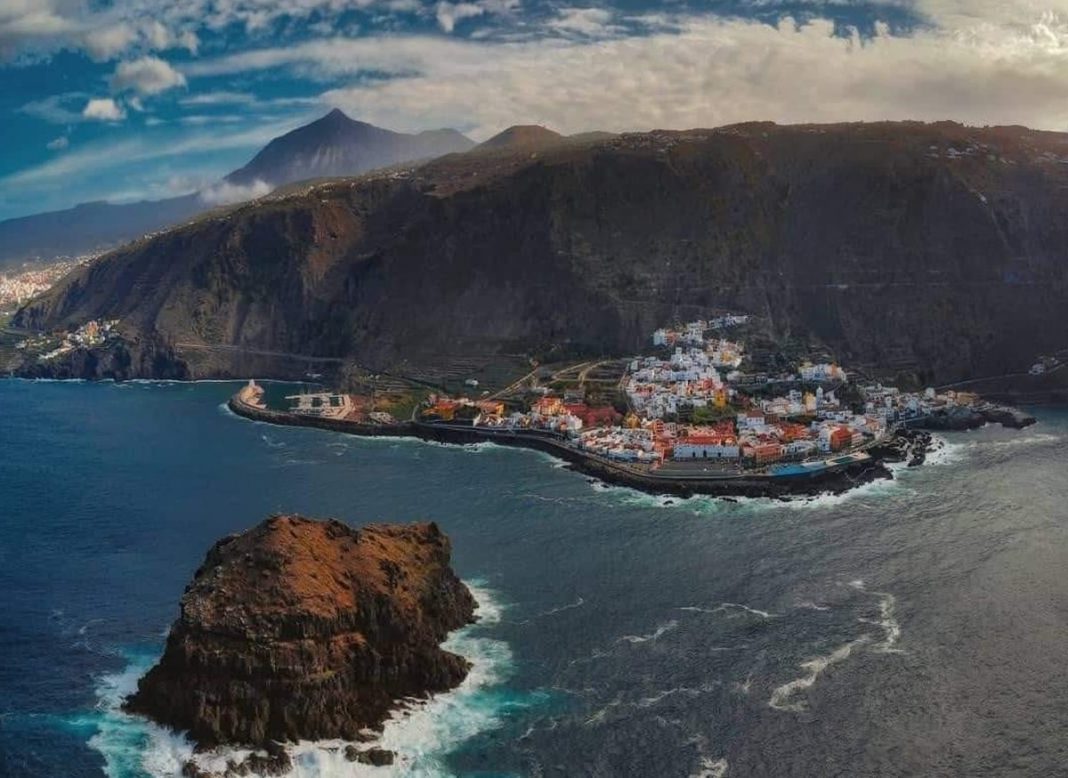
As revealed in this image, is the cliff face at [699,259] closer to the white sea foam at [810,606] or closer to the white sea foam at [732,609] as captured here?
the white sea foam at [810,606]

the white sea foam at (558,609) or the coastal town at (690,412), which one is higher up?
the coastal town at (690,412)

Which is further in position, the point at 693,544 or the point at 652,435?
the point at 652,435

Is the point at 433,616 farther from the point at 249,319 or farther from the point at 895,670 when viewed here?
the point at 249,319

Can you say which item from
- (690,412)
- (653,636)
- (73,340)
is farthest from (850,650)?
(73,340)

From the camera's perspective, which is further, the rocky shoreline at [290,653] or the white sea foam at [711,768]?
the rocky shoreline at [290,653]

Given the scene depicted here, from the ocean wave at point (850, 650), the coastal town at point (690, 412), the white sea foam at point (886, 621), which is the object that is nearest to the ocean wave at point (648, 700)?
the ocean wave at point (850, 650)

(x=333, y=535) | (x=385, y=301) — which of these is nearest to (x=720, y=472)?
(x=333, y=535)

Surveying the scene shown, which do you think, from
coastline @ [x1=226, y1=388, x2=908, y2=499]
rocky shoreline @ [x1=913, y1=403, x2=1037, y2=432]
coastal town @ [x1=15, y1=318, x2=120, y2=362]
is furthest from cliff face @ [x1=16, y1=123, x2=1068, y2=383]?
coastline @ [x1=226, y1=388, x2=908, y2=499]
